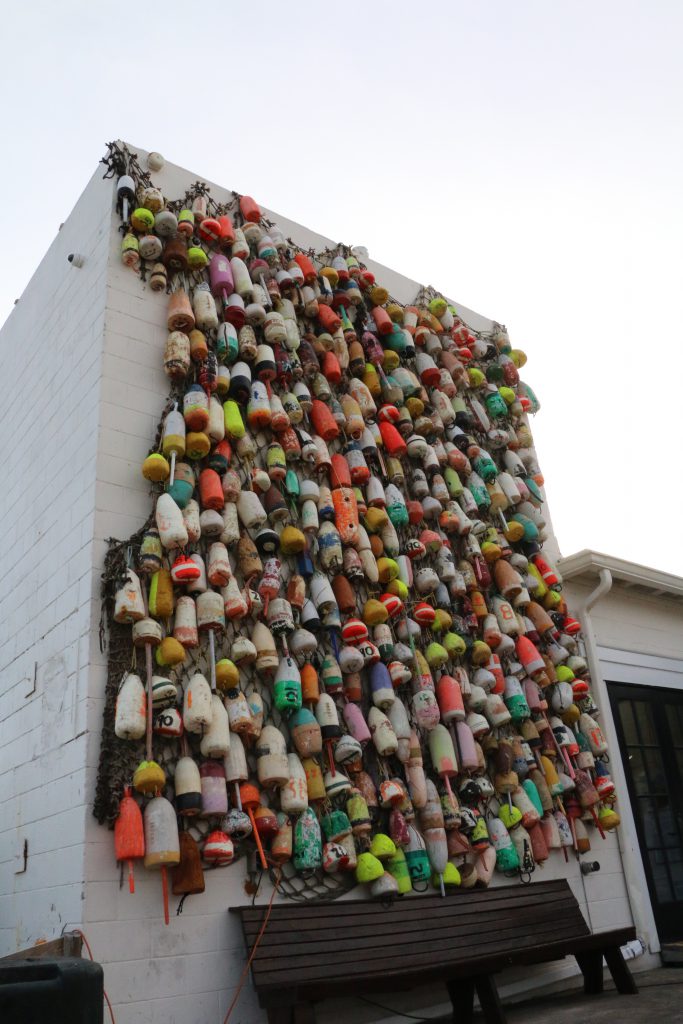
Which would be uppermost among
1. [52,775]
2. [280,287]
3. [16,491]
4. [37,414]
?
[280,287]

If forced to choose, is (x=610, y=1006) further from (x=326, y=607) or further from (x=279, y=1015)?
(x=326, y=607)

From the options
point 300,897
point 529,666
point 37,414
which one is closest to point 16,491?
point 37,414

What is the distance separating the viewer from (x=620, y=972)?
5133mm

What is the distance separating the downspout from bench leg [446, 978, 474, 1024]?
7.28ft

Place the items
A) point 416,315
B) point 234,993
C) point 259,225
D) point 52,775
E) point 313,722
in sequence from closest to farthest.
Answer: point 234,993 < point 52,775 < point 313,722 < point 259,225 < point 416,315

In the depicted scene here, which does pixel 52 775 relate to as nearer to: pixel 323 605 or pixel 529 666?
pixel 323 605

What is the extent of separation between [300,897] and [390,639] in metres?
1.58

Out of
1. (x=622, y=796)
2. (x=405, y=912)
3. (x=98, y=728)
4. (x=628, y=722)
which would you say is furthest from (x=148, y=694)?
(x=628, y=722)

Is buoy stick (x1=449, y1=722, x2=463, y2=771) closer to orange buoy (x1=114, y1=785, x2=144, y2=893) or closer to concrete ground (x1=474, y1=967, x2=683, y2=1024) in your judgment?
concrete ground (x1=474, y1=967, x2=683, y2=1024)

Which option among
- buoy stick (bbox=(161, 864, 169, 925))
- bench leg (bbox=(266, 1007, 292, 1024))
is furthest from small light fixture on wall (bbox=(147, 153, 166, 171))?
bench leg (bbox=(266, 1007, 292, 1024))

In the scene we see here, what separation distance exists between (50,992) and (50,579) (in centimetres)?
273

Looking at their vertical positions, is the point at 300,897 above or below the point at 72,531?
below

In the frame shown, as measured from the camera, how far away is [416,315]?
23.0 feet

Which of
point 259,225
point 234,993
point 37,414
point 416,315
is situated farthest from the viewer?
point 416,315
